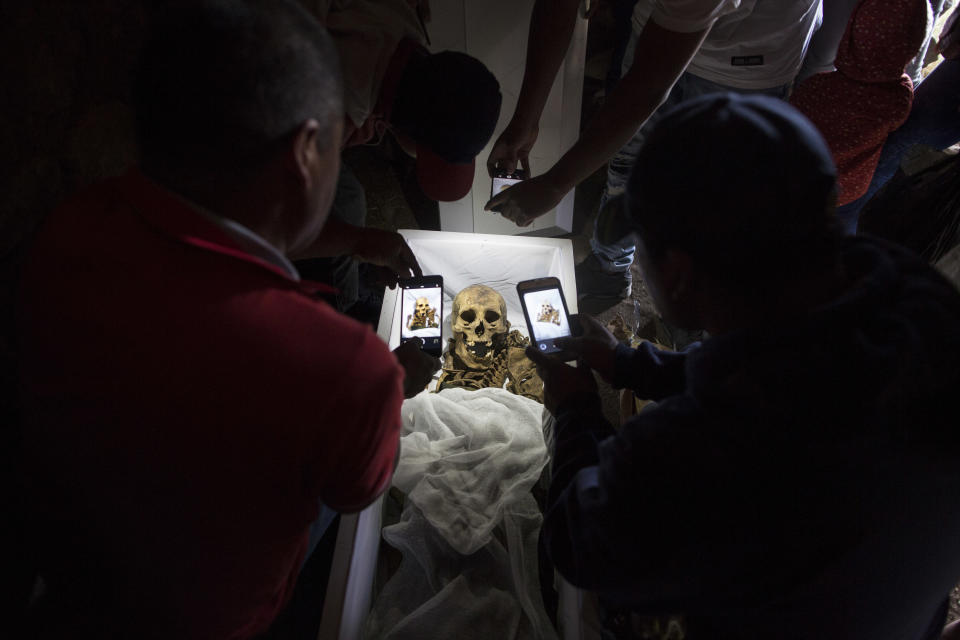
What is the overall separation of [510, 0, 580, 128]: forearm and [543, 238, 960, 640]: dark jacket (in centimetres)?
162

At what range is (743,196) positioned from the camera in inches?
30.5

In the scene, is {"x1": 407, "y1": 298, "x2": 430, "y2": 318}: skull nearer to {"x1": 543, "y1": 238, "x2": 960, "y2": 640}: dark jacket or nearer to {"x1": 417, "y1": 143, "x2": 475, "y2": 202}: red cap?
{"x1": 417, "y1": 143, "x2": 475, "y2": 202}: red cap

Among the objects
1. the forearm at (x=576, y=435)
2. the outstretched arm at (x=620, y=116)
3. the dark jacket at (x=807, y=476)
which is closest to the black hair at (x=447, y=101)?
the outstretched arm at (x=620, y=116)

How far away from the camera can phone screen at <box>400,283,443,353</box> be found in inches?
84.7

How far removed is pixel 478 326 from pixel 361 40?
4.18 ft


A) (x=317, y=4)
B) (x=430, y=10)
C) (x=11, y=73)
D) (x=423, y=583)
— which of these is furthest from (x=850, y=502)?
(x=430, y=10)

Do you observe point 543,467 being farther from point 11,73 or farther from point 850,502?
point 11,73

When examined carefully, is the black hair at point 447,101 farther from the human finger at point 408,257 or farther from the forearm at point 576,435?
the forearm at point 576,435

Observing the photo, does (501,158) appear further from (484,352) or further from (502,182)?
(484,352)

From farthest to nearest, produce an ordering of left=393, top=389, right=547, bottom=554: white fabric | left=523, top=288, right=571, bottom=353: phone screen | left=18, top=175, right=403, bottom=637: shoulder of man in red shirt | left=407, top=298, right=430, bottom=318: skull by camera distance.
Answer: left=407, top=298, right=430, bottom=318: skull → left=523, top=288, right=571, bottom=353: phone screen → left=393, top=389, right=547, bottom=554: white fabric → left=18, top=175, right=403, bottom=637: shoulder of man in red shirt

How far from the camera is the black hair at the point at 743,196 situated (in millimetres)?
771

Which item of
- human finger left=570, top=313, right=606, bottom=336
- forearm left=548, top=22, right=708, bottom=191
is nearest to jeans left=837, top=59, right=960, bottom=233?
forearm left=548, top=22, right=708, bottom=191

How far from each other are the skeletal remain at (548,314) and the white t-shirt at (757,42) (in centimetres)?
120

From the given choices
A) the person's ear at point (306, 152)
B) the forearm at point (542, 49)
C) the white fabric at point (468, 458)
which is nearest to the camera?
the person's ear at point (306, 152)
